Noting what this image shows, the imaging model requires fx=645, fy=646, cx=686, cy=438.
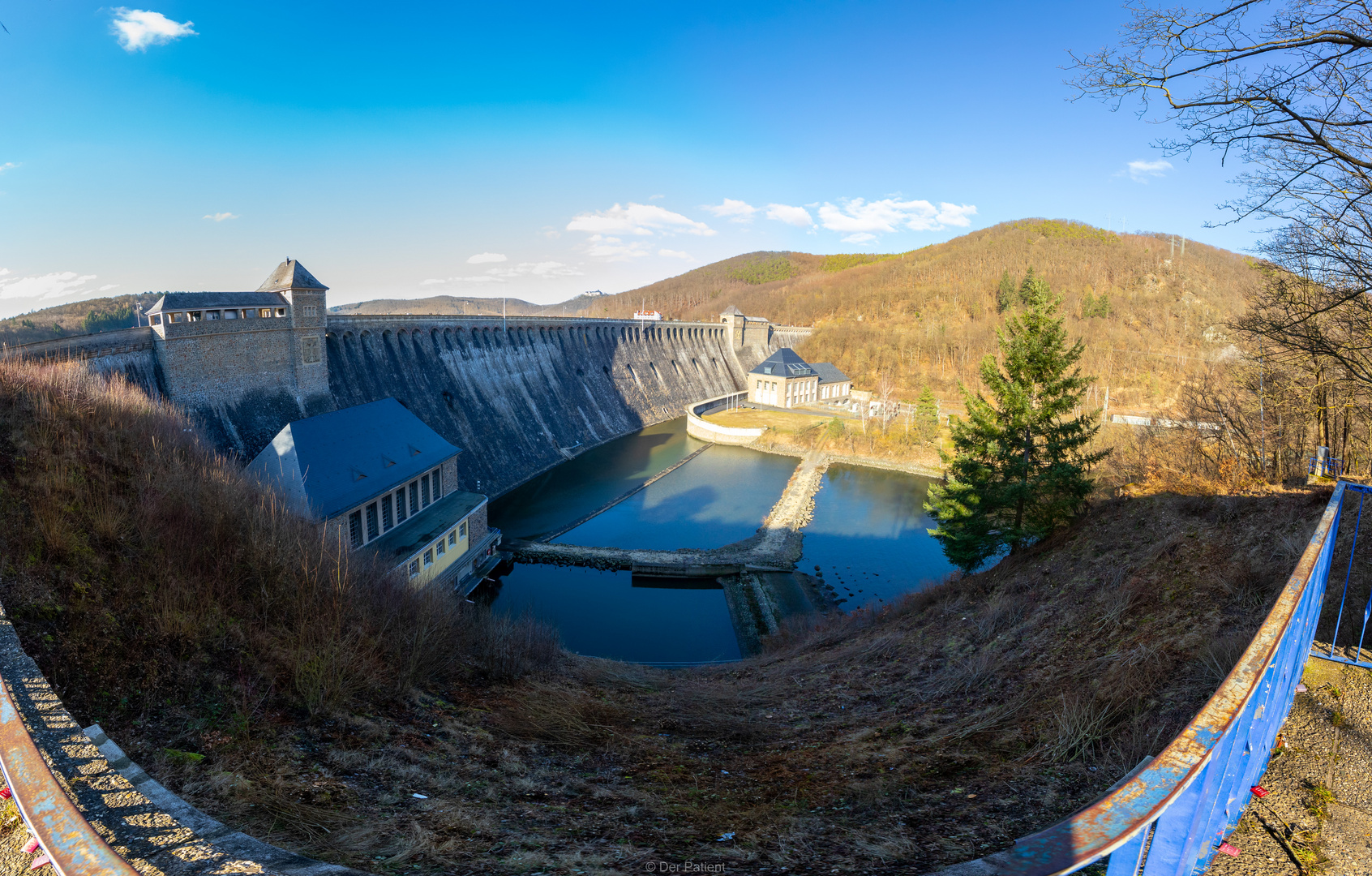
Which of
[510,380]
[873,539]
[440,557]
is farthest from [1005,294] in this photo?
[440,557]

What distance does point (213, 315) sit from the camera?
24625 mm

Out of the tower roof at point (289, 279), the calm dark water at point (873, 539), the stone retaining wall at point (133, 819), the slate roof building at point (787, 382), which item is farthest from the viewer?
the slate roof building at point (787, 382)

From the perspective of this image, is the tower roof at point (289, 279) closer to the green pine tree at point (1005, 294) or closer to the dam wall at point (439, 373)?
the dam wall at point (439, 373)

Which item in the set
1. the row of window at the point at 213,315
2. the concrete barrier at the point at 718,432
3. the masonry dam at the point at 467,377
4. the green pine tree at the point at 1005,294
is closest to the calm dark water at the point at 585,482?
the concrete barrier at the point at 718,432

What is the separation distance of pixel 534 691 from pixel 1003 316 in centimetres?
9073

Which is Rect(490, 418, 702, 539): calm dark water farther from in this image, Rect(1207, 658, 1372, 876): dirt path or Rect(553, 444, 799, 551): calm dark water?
Rect(1207, 658, 1372, 876): dirt path

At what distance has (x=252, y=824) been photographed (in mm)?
4793

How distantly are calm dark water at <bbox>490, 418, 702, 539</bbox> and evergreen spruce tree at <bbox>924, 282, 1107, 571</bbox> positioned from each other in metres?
18.8

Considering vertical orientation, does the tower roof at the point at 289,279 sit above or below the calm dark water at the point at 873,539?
above

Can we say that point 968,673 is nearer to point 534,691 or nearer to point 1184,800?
point 534,691

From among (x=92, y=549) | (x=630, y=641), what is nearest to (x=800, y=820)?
(x=92, y=549)

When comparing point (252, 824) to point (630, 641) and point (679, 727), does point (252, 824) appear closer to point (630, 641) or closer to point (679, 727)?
point (679, 727)

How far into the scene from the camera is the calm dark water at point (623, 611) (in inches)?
782

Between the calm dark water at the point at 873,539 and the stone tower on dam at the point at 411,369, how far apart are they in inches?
694
